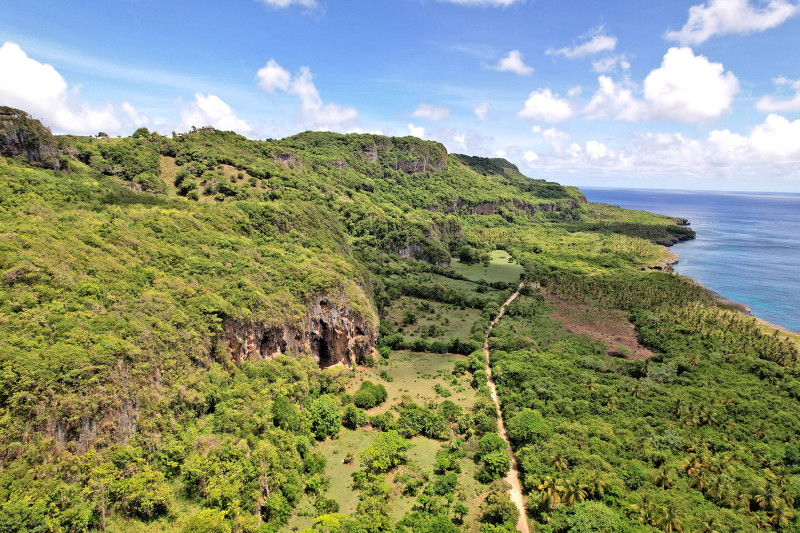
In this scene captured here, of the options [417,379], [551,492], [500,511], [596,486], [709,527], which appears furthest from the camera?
[417,379]

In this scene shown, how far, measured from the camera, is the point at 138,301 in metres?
38.2

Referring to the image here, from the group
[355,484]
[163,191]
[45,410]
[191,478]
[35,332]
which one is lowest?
[355,484]

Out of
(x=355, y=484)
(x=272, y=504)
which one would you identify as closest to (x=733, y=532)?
(x=355, y=484)

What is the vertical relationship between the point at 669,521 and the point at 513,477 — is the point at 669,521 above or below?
above

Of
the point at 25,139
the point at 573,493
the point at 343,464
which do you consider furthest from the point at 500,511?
the point at 25,139

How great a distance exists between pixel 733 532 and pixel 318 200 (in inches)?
4519

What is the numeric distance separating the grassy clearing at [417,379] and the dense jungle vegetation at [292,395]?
477 millimetres

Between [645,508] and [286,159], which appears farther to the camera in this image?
[286,159]

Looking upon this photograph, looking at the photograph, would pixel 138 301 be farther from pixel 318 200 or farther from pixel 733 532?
pixel 318 200

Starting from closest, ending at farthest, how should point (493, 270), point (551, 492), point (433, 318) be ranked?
point (551, 492), point (433, 318), point (493, 270)

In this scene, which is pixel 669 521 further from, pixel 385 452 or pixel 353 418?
pixel 353 418

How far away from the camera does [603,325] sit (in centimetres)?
9069

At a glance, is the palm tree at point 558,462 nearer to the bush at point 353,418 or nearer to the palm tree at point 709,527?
the palm tree at point 709,527

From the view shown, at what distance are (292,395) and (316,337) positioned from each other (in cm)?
1561
